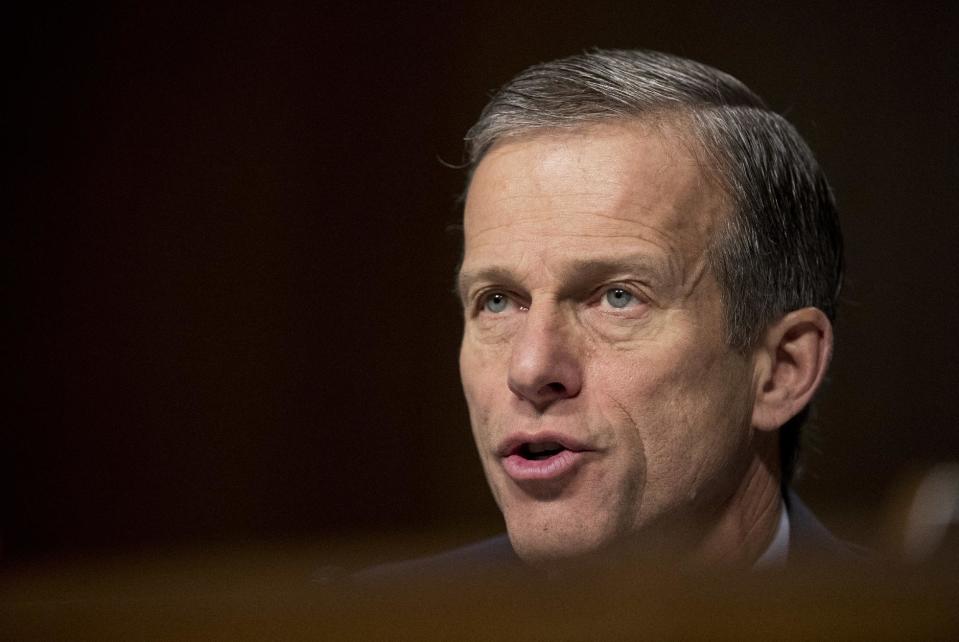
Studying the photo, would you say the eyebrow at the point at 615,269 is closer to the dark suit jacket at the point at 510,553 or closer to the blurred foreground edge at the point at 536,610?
the dark suit jacket at the point at 510,553

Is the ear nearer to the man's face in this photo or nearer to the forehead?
the man's face

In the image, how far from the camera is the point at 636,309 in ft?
5.97

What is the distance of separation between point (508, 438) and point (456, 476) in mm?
1439

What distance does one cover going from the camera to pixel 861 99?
11.1ft

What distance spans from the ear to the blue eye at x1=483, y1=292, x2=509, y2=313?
400mm

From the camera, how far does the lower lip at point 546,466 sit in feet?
5.75

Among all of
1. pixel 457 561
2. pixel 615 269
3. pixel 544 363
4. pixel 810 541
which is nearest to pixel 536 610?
pixel 544 363

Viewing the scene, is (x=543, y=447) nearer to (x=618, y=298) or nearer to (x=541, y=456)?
(x=541, y=456)

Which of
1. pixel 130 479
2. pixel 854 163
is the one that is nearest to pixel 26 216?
pixel 130 479

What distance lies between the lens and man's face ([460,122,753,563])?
1.76m

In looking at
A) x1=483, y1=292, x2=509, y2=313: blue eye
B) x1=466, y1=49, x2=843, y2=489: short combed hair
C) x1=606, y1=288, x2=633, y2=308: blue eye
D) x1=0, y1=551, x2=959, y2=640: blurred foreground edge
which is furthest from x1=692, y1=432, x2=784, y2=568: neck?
x1=0, y1=551, x2=959, y2=640: blurred foreground edge

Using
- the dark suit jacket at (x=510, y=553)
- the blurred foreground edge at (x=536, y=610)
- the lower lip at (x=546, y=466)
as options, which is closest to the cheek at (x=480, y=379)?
the lower lip at (x=546, y=466)

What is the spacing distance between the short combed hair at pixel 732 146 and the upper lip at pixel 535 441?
304 mm

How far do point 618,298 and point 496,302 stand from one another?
0.67ft
